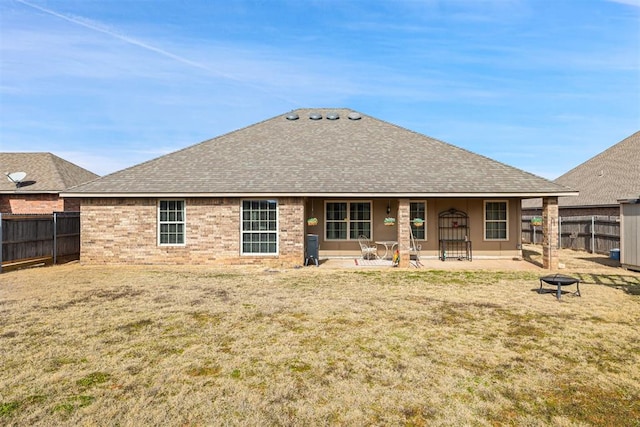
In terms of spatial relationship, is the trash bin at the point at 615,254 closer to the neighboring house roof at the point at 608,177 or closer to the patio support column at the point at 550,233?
the neighboring house roof at the point at 608,177

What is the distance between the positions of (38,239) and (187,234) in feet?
18.1

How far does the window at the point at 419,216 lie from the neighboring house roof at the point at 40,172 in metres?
18.7

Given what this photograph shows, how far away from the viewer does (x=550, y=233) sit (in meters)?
13.5

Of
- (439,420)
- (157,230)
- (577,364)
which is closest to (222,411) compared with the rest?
(439,420)

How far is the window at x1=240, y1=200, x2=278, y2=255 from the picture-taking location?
14250 millimetres

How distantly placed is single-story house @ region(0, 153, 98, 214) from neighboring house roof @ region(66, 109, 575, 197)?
8472 mm

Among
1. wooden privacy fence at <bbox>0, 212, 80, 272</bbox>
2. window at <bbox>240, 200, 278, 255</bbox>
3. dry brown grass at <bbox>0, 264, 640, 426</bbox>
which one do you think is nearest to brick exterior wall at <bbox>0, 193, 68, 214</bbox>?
wooden privacy fence at <bbox>0, 212, 80, 272</bbox>

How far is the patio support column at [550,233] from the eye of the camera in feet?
43.8

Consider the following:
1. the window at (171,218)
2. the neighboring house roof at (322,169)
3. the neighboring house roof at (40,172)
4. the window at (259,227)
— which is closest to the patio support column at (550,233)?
the neighboring house roof at (322,169)

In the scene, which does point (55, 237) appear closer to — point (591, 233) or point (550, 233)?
point (550, 233)

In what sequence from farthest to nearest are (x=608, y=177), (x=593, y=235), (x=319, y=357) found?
(x=608, y=177) < (x=593, y=235) < (x=319, y=357)

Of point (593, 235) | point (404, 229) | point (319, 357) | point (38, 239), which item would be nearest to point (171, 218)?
point (38, 239)

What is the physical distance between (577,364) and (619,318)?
120 inches

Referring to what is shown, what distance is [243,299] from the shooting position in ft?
28.9
